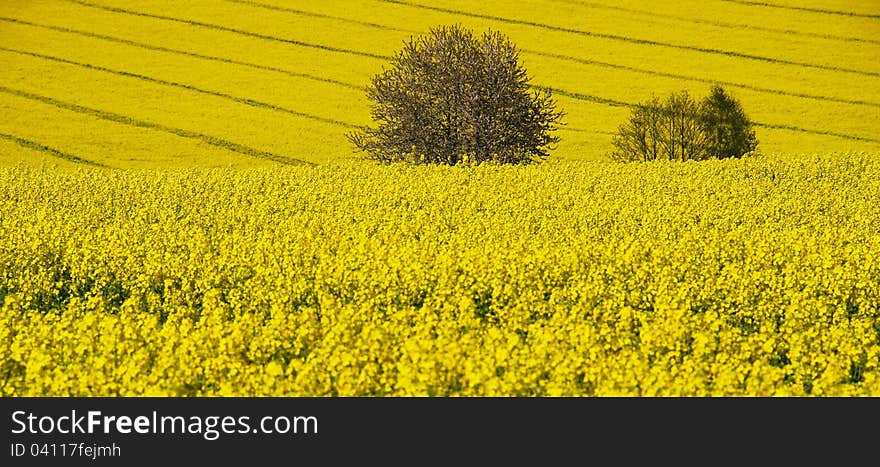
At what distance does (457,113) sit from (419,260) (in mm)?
18933

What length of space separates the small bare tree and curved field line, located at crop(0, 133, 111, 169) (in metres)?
7.32

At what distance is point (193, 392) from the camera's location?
6.61 m

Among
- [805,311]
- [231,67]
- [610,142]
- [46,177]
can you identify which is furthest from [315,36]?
[805,311]

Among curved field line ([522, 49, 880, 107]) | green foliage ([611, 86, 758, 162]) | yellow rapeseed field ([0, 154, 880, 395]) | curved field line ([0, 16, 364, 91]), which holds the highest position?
curved field line ([0, 16, 364, 91])

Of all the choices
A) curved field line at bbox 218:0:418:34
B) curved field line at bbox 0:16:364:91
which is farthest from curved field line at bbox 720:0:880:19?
curved field line at bbox 0:16:364:91

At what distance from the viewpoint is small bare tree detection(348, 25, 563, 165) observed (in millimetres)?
28719

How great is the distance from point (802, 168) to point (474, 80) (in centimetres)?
1008

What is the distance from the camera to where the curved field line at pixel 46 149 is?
1242 inches

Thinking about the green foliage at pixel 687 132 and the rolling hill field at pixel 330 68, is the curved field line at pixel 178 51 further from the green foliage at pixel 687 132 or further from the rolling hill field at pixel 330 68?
the green foliage at pixel 687 132

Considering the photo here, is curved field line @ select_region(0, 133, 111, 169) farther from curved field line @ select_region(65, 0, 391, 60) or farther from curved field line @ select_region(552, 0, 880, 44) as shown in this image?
curved field line @ select_region(552, 0, 880, 44)

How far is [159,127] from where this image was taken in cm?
3478

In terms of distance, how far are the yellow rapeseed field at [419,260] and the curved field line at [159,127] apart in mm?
115

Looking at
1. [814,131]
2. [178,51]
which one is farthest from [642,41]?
[178,51]

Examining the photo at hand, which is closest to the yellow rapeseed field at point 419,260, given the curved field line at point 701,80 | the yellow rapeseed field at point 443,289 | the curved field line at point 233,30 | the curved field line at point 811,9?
the yellow rapeseed field at point 443,289
